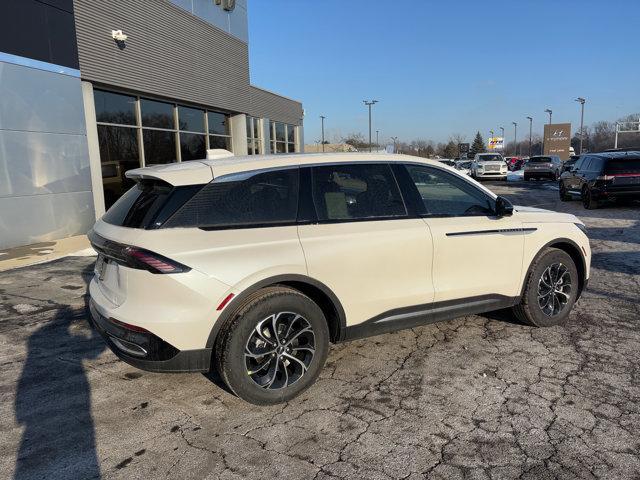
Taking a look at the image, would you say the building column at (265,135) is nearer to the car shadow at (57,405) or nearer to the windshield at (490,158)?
the windshield at (490,158)

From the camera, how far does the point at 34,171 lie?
389 inches

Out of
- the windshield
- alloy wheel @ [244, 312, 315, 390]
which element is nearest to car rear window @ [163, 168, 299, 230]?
alloy wheel @ [244, 312, 315, 390]

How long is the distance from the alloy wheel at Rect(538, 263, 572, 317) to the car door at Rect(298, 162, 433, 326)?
1441 mm

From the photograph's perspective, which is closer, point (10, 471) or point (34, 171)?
point (10, 471)

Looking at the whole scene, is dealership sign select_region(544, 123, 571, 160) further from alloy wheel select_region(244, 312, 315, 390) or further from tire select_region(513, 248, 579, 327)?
alloy wheel select_region(244, 312, 315, 390)

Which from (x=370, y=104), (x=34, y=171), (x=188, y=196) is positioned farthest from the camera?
(x=370, y=104)

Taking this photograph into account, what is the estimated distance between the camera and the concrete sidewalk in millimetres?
8250

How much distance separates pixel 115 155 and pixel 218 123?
613 centimetres

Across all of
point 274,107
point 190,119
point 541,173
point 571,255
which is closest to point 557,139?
point 541,173

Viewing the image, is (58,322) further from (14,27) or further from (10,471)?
(14,27)

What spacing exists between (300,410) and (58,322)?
10.8 feet

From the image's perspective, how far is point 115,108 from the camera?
1254 cm

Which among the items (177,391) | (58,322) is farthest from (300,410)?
(58,322)

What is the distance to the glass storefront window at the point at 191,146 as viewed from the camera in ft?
51.4
